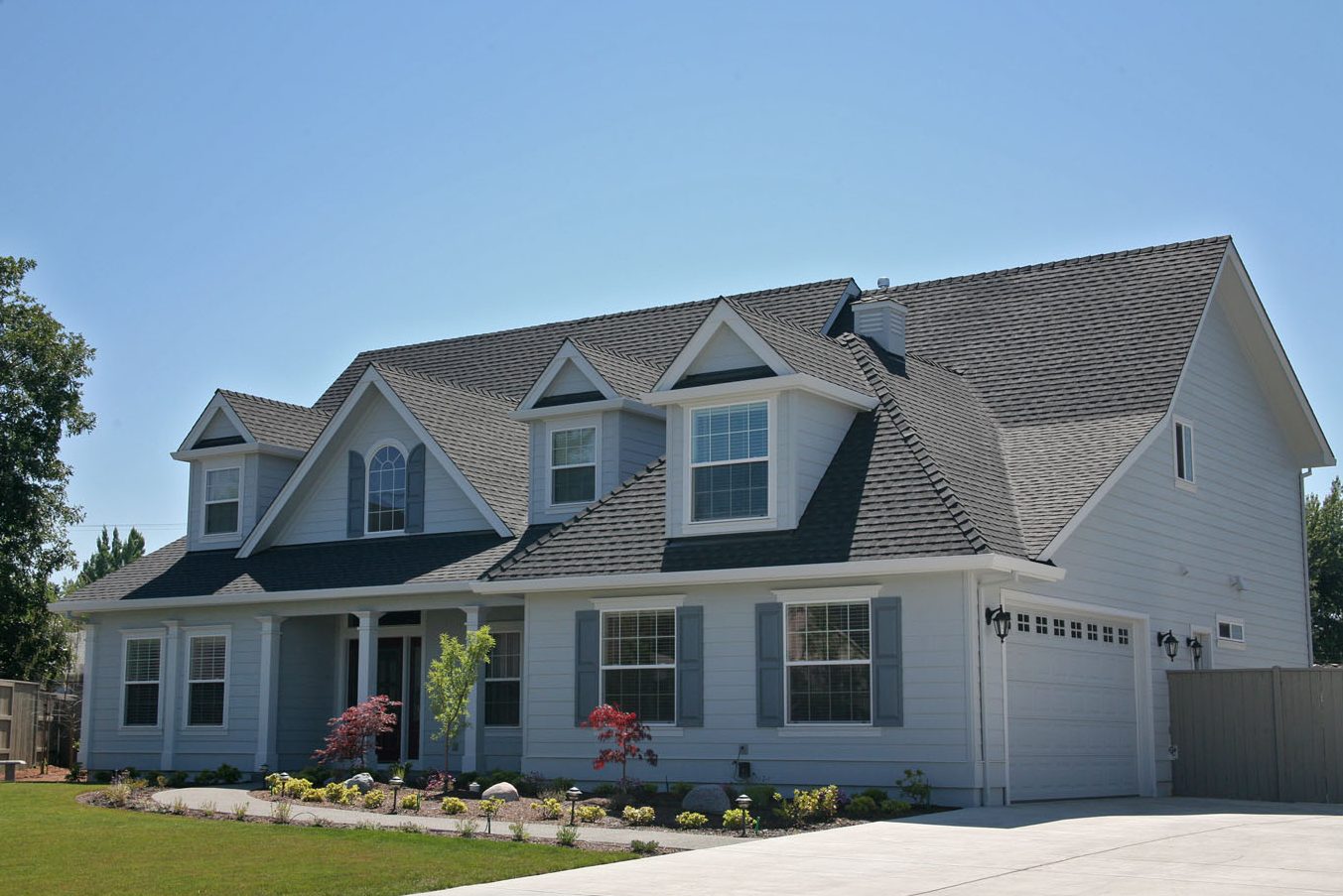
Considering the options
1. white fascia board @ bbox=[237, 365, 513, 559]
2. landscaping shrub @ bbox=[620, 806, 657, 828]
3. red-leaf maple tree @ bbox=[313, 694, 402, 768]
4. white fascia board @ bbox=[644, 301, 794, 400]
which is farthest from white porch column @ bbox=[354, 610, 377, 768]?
landscaping shrub @ bbox=[620, 806, 657, 828]

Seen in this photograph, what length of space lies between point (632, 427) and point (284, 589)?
6.26m

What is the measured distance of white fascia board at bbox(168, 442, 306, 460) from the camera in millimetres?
27219

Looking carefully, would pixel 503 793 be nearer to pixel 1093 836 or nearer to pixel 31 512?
pixel 1093 836

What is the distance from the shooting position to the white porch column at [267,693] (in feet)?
81.6

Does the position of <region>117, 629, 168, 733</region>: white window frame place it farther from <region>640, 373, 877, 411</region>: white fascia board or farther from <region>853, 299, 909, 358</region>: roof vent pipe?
<region>853, 299, 909, 358</region>: roof vent pipe

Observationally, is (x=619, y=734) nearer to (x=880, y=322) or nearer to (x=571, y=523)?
(x=571, y=523)

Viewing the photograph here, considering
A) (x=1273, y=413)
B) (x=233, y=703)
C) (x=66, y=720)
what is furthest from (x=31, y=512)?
(x=1273, y=413)

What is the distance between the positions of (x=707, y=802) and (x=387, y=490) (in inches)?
417

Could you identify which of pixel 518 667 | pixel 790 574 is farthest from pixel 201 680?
pixel 790 574

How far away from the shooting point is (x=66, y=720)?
2988 centimetres

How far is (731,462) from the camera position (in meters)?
20.5

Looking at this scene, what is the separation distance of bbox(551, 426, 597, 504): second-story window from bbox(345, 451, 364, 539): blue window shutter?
3.63 meters

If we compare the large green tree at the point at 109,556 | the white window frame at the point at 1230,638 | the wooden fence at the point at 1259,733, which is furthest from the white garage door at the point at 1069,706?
the large green tree at the point at 109,556

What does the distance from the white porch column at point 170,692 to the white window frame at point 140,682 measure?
0.7 inches
